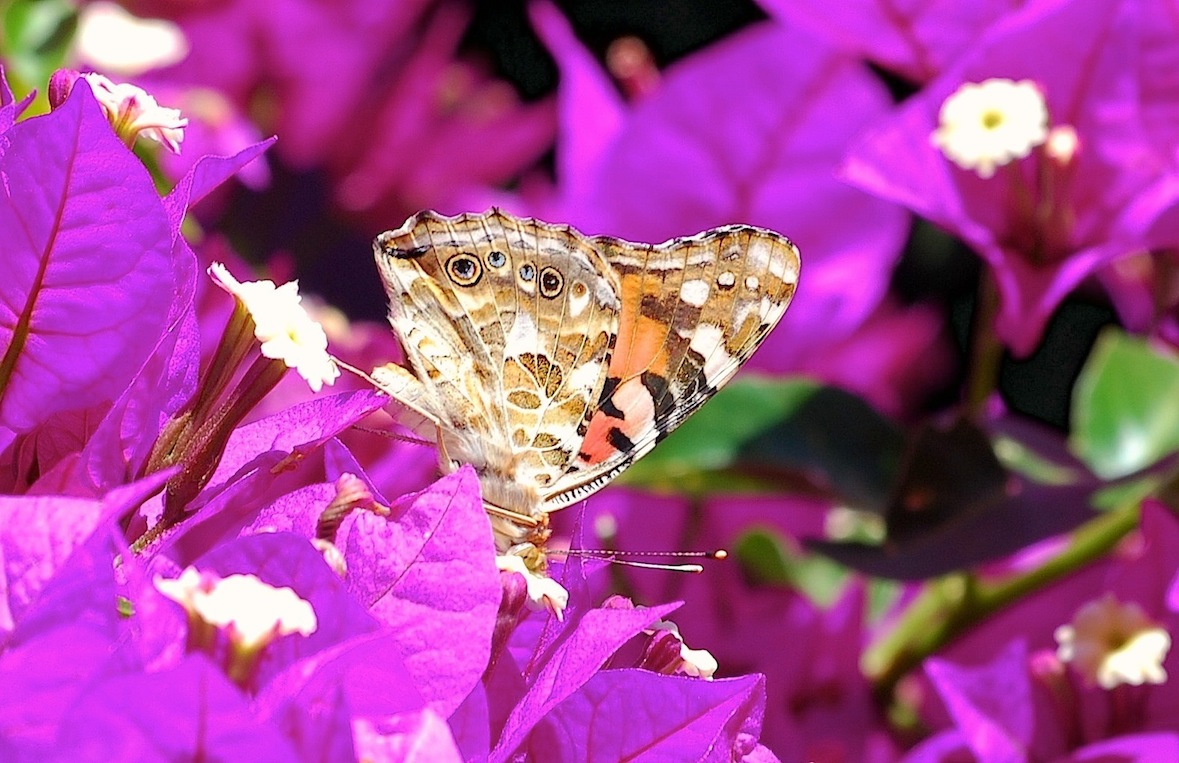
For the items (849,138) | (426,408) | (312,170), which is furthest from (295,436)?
(312,170)

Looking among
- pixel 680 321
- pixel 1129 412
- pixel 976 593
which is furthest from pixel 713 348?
pixel 1129 412

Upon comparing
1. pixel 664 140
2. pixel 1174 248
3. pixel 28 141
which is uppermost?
pixel 28 141

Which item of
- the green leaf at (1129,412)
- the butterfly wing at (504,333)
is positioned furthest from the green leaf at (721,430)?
the green leaf at (1129,412)

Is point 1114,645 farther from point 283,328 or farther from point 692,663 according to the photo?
point 283,328

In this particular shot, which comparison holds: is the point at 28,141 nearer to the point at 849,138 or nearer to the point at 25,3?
the point at 25,3

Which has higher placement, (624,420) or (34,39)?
(34,39)

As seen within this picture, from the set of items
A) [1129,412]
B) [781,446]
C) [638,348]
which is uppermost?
[638,348]
